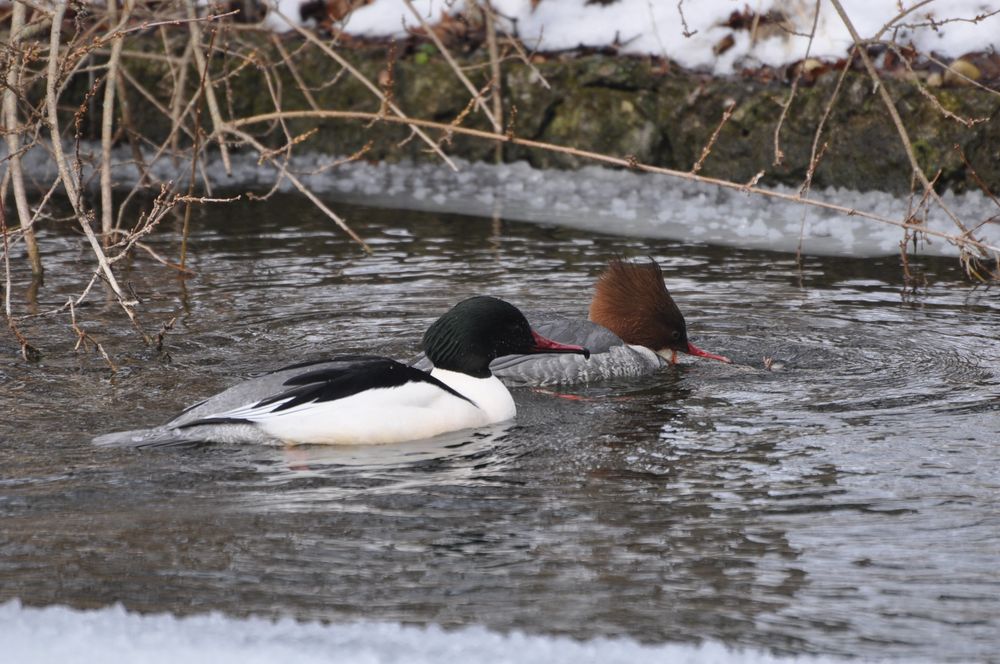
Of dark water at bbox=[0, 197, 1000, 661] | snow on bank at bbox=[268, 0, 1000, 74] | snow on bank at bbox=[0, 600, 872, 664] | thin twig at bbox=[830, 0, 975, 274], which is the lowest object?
snow on bank at bbox=[0, 600, 872, 664]

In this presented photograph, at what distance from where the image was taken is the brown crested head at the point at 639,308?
7.02 m

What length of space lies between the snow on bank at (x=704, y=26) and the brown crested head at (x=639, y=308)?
11.8 feet

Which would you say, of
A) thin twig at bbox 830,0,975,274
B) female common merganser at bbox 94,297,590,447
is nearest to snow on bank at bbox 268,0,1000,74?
thin twig at bbox 830,0,975,274

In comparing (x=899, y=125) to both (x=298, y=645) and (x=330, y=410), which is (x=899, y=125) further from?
(x=298, y=645)

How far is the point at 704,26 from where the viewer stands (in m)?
11.6

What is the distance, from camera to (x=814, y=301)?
310 inches

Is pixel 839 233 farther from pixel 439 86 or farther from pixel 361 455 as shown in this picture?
pixel 361 455

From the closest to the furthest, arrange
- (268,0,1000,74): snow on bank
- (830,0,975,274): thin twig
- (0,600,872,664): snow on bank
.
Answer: (0,600,872,664): snow on bank < (830,0,975,274): thin twig < (268,0,1000,74): snow on bank

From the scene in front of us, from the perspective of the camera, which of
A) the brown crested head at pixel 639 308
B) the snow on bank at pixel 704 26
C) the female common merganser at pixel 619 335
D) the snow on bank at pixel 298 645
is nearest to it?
the snow on bank at pixel 298 645

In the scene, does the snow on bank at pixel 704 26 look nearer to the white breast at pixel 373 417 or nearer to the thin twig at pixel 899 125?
the thin twig at pixel 899 125

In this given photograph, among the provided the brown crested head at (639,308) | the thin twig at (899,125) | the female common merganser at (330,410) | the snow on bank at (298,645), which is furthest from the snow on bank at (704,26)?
the snow on bank at (298,645)

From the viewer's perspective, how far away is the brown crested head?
7023 millimetres

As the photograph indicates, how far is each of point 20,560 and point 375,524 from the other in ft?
3.66

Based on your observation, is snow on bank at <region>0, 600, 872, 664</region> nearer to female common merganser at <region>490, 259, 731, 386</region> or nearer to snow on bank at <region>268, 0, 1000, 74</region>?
female common merganser at <region>490, 259, 731, 386</region>
